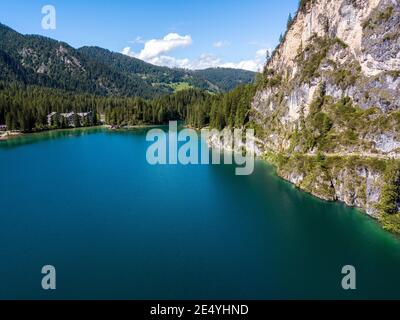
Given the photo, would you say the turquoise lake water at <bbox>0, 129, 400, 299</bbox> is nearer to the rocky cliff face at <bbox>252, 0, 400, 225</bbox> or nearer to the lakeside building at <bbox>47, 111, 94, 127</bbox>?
the rocky cliff face at <bbox>252, 0, 400, 225</bbox>

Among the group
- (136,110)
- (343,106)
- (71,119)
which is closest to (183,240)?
(343,106)

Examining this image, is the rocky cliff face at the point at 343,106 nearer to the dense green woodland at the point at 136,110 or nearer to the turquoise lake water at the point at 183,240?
the turquoise lake water at the point at 183,240

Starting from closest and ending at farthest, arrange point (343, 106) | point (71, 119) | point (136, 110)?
point (343, 106), point (71, 119), point (136, 110)

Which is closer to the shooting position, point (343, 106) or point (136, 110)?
point (343, 106)

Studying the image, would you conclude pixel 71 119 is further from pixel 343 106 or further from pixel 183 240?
pixel 183 240

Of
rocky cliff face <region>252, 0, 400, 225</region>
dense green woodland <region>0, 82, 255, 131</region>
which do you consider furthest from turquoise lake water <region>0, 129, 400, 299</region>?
dense green woodland <region>0, 82, 255, 131</region>

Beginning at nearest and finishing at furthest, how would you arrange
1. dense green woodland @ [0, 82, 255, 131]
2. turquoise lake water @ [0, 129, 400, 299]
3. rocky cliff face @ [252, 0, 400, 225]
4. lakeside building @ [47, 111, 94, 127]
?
turquoise lake water @ [0, 129, 400, 299]
rocky cliff face @ [252, 0, 400, 225]
dense green woodland @ [0, 82, 255, 131]
lakeside building @ [47, 111, 94, 127]
